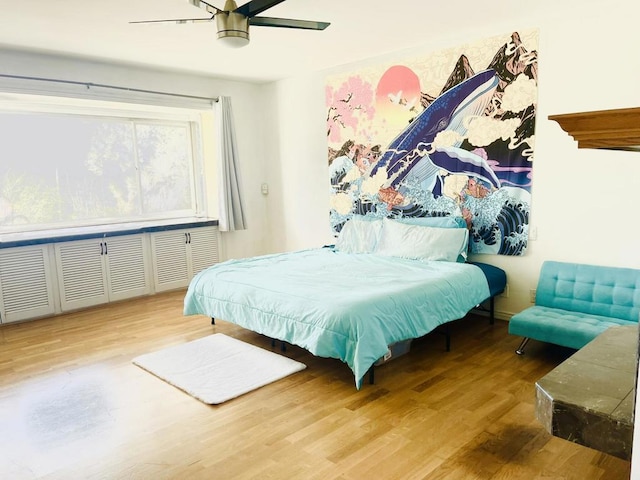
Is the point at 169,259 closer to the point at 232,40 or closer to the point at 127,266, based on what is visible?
the point at 127,266

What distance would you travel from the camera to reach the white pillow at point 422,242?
3.94 metres

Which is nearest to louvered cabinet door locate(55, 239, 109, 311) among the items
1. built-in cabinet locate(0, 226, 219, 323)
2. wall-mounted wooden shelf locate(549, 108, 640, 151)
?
built-in cabinet locate(0, 226, 219, 323)

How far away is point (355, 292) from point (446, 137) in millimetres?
2035

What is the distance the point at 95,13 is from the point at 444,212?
3.33 m

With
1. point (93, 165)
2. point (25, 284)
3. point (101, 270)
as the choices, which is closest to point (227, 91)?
point (93, 165)

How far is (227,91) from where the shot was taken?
5770mm

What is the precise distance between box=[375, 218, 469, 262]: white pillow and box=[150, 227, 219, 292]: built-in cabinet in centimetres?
240

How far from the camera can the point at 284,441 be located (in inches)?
90.8

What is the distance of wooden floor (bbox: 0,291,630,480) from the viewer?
2080mm

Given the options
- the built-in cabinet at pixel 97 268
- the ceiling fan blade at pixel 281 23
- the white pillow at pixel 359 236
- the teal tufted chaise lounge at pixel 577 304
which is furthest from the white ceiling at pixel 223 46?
the teal tufted chaise lounge at pixel 577 304

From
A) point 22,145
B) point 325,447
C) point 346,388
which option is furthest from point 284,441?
point 22,145

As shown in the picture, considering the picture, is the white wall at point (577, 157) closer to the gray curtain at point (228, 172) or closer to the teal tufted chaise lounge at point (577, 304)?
the teal tufted chaise lounge at point (577, 304)

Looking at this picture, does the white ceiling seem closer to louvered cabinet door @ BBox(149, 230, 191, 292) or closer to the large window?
the large window

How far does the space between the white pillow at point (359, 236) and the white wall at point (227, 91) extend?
1811 millimetres
